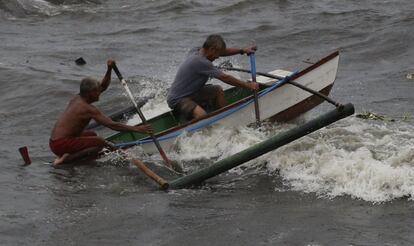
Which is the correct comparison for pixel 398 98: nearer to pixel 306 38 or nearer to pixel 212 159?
pixel 212 159

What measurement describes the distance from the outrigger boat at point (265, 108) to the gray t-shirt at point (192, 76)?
44 cm

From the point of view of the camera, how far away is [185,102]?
10305 millimetres

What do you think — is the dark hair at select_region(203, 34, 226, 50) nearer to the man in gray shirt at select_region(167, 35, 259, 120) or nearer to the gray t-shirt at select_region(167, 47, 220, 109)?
the man in gray shirt at select_region(167, 35, 259, 120)

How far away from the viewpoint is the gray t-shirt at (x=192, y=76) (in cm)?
1002

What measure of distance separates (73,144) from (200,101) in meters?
2.07

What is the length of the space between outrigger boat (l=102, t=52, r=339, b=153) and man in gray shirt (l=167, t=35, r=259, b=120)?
0.27 metres

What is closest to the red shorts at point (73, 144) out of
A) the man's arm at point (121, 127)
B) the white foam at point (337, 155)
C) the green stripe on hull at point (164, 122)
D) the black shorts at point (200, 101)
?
the man's arm at point (121, 127)

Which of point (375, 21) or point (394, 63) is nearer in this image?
point (394, 63)

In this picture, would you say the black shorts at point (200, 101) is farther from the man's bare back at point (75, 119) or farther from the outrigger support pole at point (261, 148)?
the outrigger support pole at point (261, 148)

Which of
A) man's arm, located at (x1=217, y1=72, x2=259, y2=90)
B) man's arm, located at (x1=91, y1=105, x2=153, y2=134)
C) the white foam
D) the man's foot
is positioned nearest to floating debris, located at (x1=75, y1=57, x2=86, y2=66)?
the white foam

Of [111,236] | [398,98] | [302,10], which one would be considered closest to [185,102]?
[111,236]

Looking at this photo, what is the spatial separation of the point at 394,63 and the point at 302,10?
674 cm

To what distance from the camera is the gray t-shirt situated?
32.9ft

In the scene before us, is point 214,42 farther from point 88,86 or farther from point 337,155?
point 337,155
